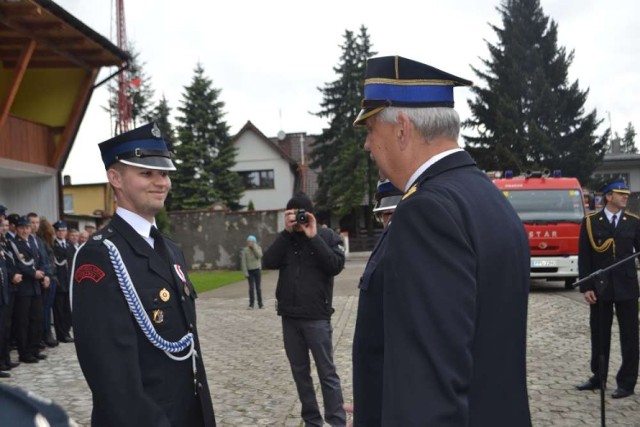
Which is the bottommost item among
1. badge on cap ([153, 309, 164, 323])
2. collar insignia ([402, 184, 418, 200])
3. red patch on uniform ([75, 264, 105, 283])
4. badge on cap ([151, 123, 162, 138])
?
badge on cap ([153, 309, 164, 323])

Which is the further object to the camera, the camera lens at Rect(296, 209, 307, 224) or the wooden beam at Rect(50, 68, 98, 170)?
the wooden beam at Rect(50, 68, 98, 170)

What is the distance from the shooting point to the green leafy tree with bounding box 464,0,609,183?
1681 inches

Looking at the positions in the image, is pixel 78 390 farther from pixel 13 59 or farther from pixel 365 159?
pixel 365 159

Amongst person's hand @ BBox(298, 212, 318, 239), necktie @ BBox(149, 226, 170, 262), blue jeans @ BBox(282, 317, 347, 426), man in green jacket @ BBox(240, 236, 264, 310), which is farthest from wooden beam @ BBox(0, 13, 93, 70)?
necktie @ BBox(149, 226, 170, 262)

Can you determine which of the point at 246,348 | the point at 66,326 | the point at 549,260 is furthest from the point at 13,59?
the point at 549,260

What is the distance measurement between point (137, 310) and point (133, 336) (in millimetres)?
157

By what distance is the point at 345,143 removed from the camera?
48531mm

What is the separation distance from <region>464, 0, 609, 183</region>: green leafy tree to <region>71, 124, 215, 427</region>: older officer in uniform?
40.4m

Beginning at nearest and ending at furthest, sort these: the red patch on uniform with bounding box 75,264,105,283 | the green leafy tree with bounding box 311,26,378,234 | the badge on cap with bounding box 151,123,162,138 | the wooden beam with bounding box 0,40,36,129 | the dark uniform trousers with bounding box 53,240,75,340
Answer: the red patch on uniform with bounding box 75,264,105,283 → the badge on cap with bounding box 151,123,162,138 → the dark uniform trousers with bounding box 53,240,75,340 → the wooden beam with bounding box 0,40,36,129 → the green leafy tree with bounding box 311,26,378,234

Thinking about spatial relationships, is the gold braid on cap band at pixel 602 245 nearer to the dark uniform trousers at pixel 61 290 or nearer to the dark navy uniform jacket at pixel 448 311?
the dark navy uniform jacket at pixel 448 311

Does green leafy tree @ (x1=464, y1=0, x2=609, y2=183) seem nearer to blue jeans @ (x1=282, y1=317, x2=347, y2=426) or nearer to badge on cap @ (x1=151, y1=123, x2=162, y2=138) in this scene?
blue jeans @ (x1=282, y1=317, x2=347, y2=426)

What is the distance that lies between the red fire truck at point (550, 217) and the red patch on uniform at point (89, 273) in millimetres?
14272

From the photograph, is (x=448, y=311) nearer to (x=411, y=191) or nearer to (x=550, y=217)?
(x=411, y=191)

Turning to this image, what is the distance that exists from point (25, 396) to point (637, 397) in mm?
6790
